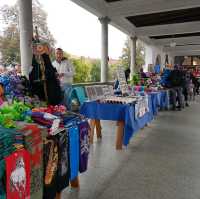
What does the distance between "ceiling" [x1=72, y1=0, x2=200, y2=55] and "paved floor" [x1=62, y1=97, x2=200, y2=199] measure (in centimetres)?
470

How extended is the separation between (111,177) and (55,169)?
988 millimetres

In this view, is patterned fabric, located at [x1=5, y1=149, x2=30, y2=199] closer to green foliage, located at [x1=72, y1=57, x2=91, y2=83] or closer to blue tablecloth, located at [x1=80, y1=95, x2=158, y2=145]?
blue tablecloth, located at [x1=80, y1=95, x2=158, y2=145]

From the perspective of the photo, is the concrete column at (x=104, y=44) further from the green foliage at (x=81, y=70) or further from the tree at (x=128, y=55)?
the tree at (x=128, y=55)

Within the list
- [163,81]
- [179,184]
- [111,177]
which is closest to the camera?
[179,184]

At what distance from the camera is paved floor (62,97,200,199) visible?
2217 mm

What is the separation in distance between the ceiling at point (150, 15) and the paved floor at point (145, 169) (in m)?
4.70

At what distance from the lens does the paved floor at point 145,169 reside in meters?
2.22

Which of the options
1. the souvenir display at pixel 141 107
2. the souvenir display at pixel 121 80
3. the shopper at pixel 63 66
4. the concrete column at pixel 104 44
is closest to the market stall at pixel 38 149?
the souvenir display at pixel 141 107

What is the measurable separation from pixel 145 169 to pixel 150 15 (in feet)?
27.3

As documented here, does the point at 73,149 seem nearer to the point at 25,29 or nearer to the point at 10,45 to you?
the point at 25,29

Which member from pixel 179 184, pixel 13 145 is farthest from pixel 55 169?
pixel 179 184

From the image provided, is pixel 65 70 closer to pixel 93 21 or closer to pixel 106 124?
pixel 106 124

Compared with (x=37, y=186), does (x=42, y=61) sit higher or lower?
higher

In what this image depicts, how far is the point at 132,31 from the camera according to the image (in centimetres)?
1164
